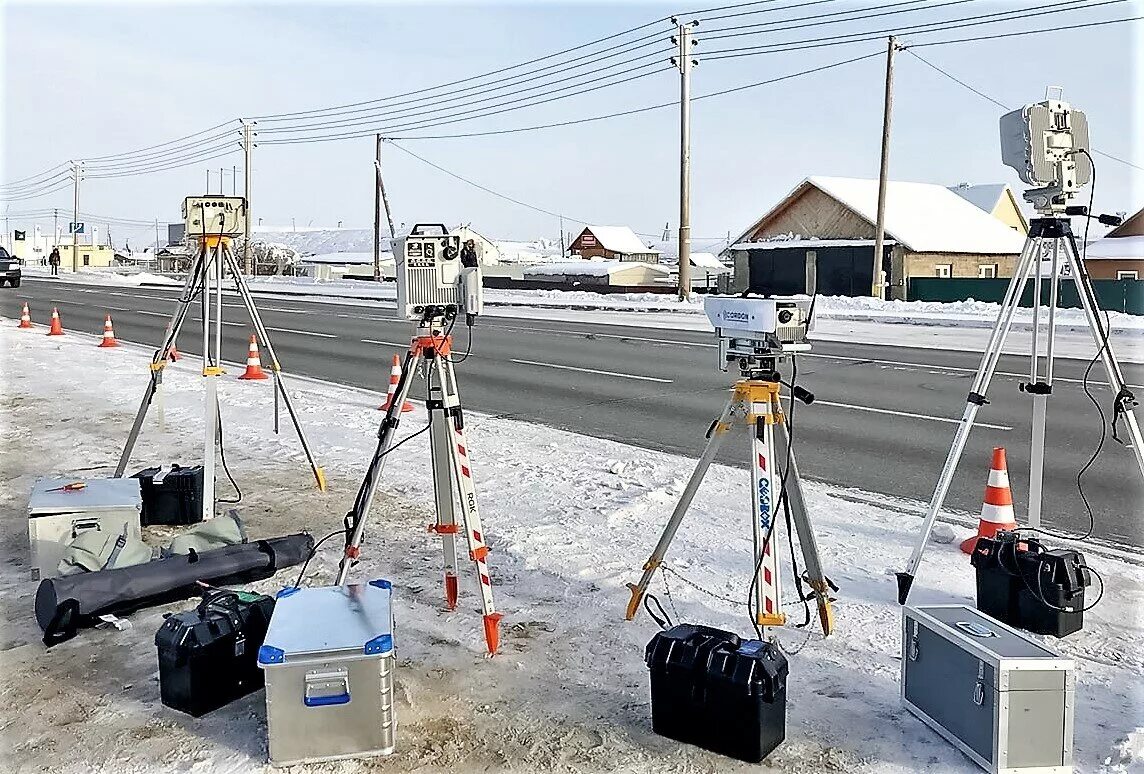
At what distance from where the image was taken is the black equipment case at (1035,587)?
192 inches

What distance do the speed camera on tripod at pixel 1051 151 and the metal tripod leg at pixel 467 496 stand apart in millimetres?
3315

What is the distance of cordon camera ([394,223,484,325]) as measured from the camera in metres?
4.85

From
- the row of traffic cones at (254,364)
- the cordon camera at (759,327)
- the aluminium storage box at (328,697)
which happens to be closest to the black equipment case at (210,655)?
the aluminium storage box at (328,697)

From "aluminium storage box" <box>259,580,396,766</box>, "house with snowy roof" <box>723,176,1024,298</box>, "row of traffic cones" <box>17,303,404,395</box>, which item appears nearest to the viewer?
"aluminium storage box" <box>259,580,396,766</box>

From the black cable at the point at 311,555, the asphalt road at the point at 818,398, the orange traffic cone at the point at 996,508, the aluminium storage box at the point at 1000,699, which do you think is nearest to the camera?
the aluminium storage box at the point at 1000,699

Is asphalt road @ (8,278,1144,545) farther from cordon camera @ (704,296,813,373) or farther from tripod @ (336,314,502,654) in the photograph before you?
cordon camera @ (704,296,813,373)

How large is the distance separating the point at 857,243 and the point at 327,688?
132ft

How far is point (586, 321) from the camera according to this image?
2775cm

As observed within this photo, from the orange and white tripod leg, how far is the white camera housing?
14.2 ft

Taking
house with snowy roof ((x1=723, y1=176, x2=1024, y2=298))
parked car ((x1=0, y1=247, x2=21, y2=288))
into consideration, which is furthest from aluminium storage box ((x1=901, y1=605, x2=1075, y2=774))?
parked car ((x1=0, y1=247, x2=21, y2=288))

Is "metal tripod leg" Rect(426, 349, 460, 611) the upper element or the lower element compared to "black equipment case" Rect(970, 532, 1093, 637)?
upper

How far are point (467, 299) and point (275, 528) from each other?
2.72 metres

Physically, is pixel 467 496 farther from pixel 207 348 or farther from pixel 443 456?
pixel 207 348

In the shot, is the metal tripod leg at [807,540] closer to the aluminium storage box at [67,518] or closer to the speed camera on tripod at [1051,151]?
the speed camera on tripod at [1051,151]
